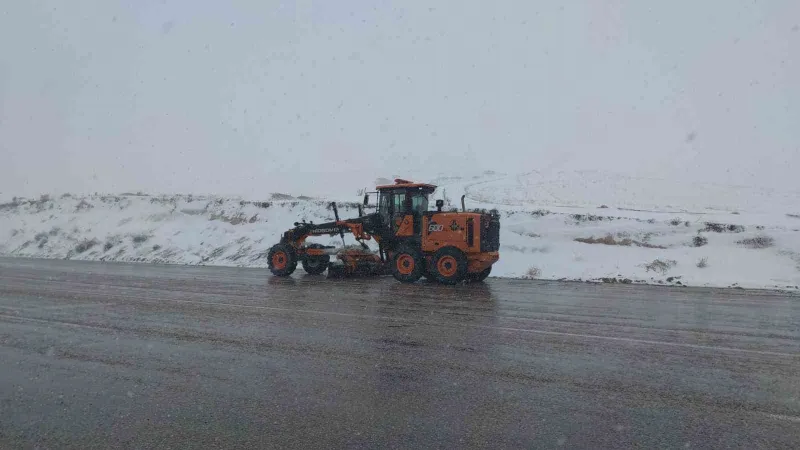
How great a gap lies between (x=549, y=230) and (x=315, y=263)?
327 inches

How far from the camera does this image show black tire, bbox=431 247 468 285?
51.5 feet

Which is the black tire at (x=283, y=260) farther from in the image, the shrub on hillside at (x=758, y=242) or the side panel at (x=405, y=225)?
the shrub on hillside at (x=758, y=242)

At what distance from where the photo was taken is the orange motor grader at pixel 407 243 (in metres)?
16.1

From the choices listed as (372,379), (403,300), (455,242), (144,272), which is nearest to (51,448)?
(372,379)

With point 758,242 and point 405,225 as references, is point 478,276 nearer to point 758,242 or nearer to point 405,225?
point 405,225

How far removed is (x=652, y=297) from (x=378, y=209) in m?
7.80

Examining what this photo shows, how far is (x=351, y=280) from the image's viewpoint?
16625 millimetres

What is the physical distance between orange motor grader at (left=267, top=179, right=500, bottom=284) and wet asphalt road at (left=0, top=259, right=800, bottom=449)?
459 centimetres

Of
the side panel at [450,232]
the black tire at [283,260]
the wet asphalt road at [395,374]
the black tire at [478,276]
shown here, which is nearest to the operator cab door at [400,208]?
the side panel at [450,232]

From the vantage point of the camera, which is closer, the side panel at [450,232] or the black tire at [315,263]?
the side panel at [450,232]

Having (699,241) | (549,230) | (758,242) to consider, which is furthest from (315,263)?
(758,242)

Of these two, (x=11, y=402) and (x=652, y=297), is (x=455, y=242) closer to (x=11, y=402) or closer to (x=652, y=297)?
(x=652, y=297)

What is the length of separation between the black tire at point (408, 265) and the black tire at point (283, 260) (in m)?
3.25

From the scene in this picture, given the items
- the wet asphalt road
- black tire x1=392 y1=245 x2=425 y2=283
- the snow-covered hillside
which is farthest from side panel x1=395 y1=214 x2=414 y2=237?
the wet asphalt road
